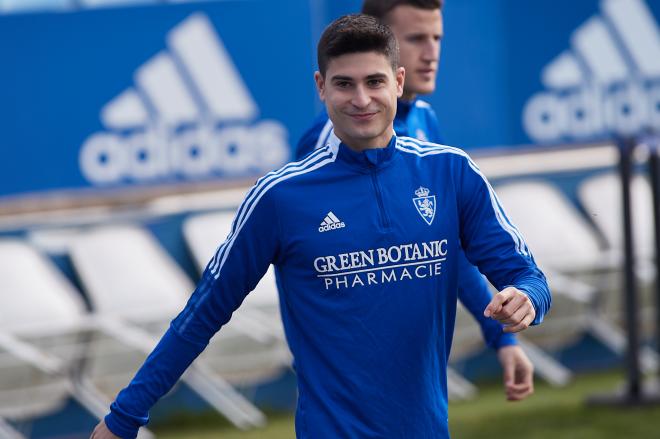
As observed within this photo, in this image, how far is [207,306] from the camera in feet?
10.9

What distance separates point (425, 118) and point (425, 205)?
1.10m

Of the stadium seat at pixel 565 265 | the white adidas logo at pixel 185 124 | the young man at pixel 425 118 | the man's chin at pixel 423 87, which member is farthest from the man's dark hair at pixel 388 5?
the stadium seat at pixel 565 265

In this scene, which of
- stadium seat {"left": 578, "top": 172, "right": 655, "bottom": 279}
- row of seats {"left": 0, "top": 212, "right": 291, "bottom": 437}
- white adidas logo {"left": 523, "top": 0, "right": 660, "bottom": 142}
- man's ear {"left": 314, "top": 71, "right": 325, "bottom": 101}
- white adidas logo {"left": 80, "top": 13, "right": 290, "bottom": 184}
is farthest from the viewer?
white adidas logo {"left": 523, "top": 0, "right": 660, "bottom": 142}

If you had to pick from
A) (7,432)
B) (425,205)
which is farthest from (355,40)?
(7,432)

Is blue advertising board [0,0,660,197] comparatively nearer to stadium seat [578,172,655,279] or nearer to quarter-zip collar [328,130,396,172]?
stadium seat [578,172,655,279]

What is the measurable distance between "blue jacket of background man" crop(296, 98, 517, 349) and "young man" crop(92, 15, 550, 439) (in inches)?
25.2

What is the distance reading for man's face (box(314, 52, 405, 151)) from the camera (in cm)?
324

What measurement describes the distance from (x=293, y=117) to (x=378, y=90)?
17.2 feet

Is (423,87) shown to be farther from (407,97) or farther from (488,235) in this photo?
(488,235)

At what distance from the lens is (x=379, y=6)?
4.39 m

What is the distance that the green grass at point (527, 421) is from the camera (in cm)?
716

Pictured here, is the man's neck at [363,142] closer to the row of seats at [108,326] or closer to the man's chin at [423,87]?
the man's chin at [423,87]

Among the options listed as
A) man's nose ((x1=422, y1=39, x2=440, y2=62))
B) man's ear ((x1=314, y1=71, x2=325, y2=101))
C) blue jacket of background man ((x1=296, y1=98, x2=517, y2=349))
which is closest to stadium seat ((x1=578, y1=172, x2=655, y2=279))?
blue jacket of background man ((x1=296, y1=98, x2=517, y2=349))

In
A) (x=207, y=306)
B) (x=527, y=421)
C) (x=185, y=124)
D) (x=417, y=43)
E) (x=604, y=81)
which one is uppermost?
(x=417, y=43)
